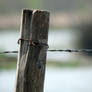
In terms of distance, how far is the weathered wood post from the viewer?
2141 mm

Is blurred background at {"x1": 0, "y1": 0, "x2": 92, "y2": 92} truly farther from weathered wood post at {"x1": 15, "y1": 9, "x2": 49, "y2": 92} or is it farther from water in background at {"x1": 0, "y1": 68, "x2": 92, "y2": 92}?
weathered wood post at {"x1": 15, "y1": 9, "x2": 49, "y2": 92}

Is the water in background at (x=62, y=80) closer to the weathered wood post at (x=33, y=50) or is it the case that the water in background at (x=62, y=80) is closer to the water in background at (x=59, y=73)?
the water in background at (x=59, y=73)

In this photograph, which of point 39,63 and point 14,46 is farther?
point 14,46

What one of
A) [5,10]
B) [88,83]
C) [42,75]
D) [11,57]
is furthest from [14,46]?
[42,75]

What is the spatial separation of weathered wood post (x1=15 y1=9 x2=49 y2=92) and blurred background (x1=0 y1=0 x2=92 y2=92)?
6624 millimetres

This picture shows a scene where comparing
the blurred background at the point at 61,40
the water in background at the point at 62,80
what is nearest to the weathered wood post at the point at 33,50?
the water in background at the point at 62,80

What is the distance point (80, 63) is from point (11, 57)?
1580 millimetres

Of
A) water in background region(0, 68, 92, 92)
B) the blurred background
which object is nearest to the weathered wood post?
water in background region(0, 68, 92, 92)

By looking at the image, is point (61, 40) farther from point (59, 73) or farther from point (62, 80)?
point (62, 80)

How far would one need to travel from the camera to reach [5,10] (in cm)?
1148

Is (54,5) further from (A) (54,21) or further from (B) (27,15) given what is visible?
(B) (27,15)

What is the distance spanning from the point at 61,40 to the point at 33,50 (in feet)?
26.8

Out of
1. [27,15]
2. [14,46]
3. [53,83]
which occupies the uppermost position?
[27,15]

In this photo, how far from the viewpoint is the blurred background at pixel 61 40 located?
956cm
